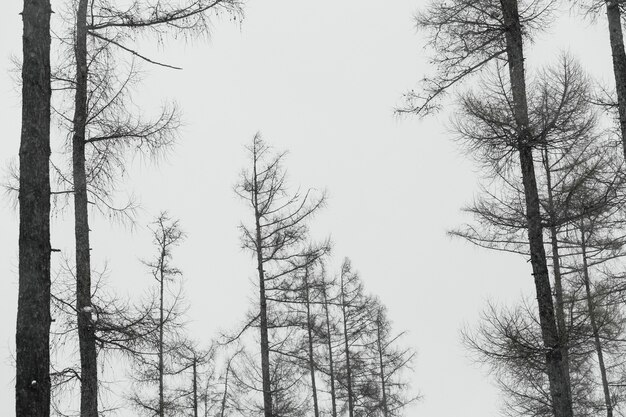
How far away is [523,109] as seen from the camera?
28.9 feet

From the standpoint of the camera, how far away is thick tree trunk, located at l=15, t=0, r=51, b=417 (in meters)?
5.56

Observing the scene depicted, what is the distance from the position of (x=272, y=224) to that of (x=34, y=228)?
10579mm

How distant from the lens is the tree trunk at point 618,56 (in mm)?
8961

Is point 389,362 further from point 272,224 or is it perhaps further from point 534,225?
point 534,225

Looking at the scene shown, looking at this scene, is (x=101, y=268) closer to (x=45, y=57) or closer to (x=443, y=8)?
(x=45, y=57)

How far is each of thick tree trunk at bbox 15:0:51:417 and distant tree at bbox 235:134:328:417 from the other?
10067 millimetres

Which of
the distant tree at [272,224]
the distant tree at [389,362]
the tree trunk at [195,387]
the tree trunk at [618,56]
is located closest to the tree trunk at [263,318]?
the distant tree at [272,224]

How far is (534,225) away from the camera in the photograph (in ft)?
29.0

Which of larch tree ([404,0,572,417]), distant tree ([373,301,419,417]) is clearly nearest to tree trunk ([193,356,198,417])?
distant tree ([373,301,419,417])

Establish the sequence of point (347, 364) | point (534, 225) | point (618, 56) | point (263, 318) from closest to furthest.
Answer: point (534, 225) < point (618, 56) < point (263, 318) < point (347, 364)

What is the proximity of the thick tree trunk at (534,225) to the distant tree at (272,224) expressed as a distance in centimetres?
762

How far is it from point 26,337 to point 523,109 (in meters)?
6.84

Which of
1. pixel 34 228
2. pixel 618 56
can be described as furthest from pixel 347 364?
pixel 34 228

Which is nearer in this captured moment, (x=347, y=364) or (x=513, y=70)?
(x=513, y=70)
